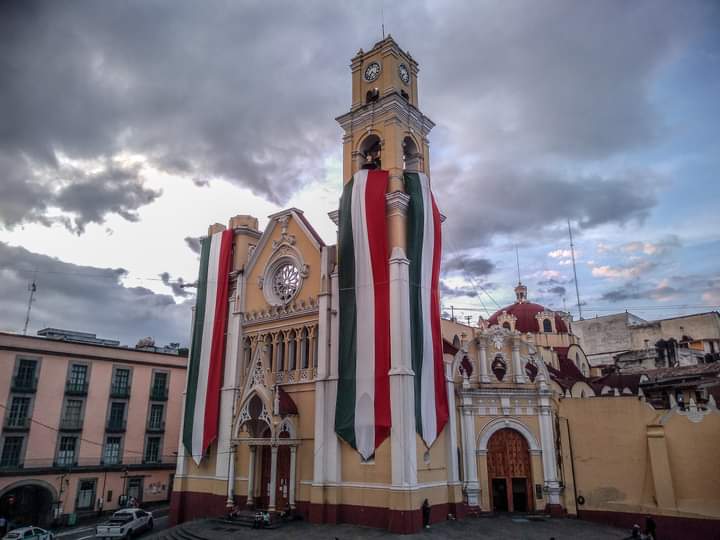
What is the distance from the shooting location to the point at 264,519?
2295 centimetres

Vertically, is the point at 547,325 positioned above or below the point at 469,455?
above

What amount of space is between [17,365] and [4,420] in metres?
3.16

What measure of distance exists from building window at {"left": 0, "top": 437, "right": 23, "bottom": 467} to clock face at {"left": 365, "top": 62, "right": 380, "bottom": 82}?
28.6 m

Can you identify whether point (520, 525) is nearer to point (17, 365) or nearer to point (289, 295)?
point (289, 295)

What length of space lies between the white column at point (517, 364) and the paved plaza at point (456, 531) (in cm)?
629

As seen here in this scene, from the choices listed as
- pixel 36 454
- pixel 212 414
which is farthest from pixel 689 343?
pixel 36 454

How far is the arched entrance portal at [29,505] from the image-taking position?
31391 mm

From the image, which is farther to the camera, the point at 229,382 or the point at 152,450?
the point at 152,450

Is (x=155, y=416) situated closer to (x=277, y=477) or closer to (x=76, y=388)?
(x=76, y=388)

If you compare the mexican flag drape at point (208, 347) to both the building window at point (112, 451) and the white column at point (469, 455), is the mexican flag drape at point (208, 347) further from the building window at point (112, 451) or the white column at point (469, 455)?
the white column at point (469, 455)

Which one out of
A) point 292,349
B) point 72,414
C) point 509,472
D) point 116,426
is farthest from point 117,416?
point 509,472

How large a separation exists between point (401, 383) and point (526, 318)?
25.2 m

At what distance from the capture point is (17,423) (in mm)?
31984

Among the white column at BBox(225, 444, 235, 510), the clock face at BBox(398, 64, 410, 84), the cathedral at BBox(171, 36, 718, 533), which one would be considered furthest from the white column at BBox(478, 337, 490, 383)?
the clock face at BBox(398, 64, 410, 84)
